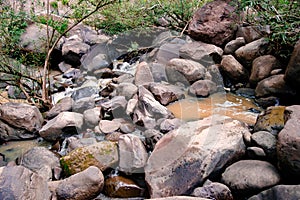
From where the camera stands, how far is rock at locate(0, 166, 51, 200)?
2445 millimetres

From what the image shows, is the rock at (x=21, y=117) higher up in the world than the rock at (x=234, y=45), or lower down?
lower down

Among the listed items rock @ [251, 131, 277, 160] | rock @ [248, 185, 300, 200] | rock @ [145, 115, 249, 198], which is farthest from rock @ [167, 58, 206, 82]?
rock @ [248, 185, 300, 200]

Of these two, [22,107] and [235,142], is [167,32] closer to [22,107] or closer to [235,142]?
[22,107]

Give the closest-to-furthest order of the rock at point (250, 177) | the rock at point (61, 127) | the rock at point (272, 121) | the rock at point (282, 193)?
the rock at point (282, 193)
the rock at point (250, 177)
the rock at point (272, 121)
the rock at point (61, 127)

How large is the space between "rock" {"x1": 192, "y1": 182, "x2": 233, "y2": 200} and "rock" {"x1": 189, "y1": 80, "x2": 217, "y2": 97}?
2.29 meters

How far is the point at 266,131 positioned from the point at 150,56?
11.7 feet

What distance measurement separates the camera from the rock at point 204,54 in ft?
17.9

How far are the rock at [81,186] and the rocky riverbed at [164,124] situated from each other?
1 centimetres

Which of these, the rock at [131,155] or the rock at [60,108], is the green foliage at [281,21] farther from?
the rock at [60,108]

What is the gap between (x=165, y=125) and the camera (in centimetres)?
379

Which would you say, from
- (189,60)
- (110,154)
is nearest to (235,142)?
(110,154)

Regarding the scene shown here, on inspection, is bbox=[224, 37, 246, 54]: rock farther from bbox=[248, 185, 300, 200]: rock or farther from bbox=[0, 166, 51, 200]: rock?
bbox=[0, 166, 51, 200]: rock

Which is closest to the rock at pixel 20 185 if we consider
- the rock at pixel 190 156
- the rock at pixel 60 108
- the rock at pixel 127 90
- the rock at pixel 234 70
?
the rock at pixel 190 156

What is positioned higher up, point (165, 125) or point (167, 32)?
point (167, 32)
